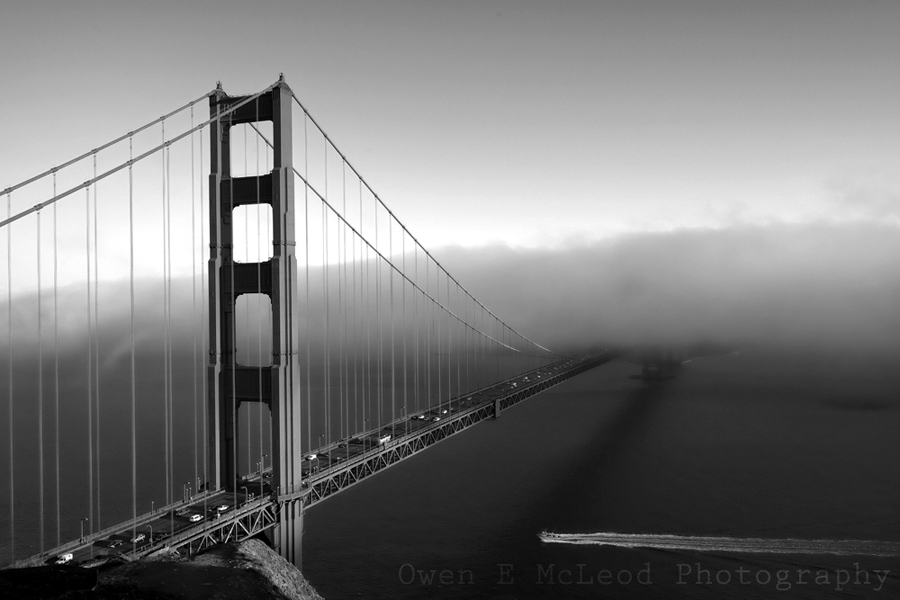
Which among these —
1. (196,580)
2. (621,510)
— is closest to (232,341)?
(196,580)

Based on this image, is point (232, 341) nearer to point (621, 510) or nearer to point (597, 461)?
point (621, 510)

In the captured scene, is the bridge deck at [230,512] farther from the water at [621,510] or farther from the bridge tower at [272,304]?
the water at [621,510]

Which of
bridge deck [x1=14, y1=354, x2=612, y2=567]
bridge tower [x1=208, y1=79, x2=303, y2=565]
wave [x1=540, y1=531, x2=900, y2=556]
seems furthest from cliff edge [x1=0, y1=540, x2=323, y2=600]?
wave [x1=540, y1=531, x2=900, y2=556]

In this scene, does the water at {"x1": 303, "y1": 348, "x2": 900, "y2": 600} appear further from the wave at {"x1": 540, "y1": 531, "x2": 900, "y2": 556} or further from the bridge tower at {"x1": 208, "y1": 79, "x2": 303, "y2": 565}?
the bridge tower at {"x1": 208, "y1": 79, "x2": 303, "y2": 565}

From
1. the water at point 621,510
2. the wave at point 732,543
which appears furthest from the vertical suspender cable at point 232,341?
the wave at point 732,543

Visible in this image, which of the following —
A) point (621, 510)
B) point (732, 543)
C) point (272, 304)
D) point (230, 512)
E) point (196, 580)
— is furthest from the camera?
point (621, 510)

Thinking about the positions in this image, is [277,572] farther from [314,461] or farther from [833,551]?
[833,551]
